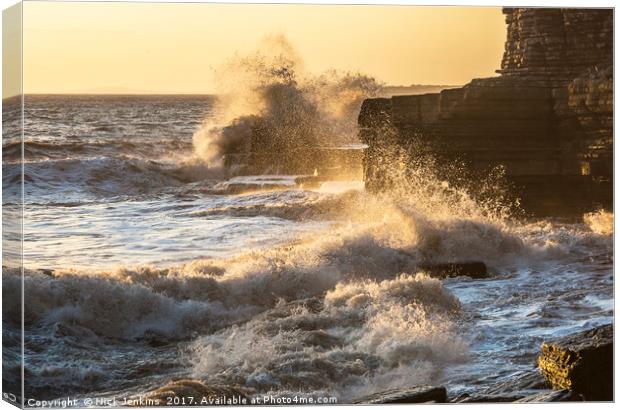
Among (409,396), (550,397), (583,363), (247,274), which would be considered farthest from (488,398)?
(247,274)

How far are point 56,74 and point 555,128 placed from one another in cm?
328

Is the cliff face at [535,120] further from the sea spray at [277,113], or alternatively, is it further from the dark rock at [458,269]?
the dark rock at [458,269]

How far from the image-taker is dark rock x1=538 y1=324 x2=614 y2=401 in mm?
8445

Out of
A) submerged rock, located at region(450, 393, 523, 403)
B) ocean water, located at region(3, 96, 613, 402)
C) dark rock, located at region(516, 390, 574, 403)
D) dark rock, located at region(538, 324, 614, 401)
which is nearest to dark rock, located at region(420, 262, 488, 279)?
ocean water, located at region(3, 96, 613, 402)

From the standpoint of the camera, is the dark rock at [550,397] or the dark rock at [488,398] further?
the dark rock at [488,398]

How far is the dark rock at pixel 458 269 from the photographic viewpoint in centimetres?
928

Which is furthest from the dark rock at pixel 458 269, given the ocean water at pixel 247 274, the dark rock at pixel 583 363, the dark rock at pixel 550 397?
the dark rock at pixel 550 397

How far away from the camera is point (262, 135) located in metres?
9.32

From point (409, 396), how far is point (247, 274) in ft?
4.21

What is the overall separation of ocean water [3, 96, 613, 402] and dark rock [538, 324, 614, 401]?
0.95 ft

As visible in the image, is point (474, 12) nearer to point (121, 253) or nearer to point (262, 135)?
point (262, 135)

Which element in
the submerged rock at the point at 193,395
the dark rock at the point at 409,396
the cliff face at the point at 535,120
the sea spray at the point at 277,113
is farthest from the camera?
the cliff face at the point at 535,120

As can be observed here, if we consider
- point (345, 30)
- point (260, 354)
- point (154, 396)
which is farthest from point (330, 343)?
point (345, 30)

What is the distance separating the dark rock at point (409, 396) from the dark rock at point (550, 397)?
490mm
